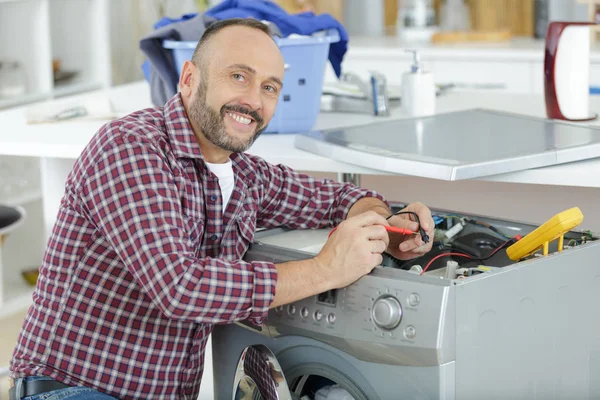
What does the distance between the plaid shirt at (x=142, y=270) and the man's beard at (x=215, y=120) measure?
0.03 metres

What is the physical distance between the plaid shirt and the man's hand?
259 mm

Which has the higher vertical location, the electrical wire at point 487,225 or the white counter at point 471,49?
the white counter at point 471,49

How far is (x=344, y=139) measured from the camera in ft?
6.54

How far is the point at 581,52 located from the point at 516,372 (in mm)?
989

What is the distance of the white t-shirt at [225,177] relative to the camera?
1.61m

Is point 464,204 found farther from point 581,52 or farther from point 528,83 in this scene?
point 528,83

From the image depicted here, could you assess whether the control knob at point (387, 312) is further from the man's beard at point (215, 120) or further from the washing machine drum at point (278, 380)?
the man's beard at point (215, 120)

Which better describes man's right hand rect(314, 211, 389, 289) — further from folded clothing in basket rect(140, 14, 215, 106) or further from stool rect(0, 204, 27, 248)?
stool rect(0, 204, 27, 248)

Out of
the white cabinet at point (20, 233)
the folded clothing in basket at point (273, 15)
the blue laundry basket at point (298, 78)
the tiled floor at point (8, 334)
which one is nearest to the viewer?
the blue laundry basket at point (298, 78)

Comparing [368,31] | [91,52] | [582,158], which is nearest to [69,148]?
[582,158]

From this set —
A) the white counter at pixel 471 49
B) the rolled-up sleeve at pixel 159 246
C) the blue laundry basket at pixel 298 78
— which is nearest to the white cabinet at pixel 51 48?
the white counter at pixel 471 49

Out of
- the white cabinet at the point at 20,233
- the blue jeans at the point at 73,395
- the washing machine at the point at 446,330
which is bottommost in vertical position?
the white cabinet at the point at 20,233

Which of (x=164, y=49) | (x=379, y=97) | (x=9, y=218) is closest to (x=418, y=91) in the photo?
(x=379, y=97)

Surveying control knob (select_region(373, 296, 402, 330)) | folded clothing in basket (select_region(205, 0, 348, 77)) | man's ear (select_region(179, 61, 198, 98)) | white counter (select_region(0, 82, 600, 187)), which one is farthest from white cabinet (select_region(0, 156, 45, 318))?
control knob (select_region(373, 296, 402, 330))
